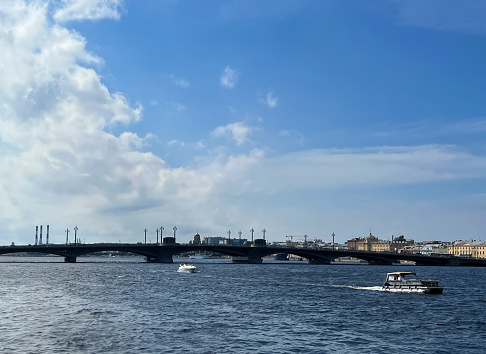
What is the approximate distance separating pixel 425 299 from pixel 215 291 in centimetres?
2872

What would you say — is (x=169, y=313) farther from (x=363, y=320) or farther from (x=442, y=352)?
(x=442, y=352)

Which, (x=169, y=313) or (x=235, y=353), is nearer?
(x=235, y=353)

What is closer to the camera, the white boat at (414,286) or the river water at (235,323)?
the river water at (235,323)

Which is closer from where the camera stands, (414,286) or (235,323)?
(235,323)

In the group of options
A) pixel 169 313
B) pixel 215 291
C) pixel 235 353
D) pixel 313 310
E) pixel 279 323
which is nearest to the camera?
pixel 235 353

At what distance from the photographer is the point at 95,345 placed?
35.7 metres

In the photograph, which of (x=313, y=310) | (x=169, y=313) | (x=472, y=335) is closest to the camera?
(x=472, y=335)

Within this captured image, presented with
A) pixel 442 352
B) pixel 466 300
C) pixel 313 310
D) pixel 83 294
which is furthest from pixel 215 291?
pixel 442 352

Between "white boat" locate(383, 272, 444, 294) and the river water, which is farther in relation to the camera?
"white boat" locate(383, 272, 444, 294)

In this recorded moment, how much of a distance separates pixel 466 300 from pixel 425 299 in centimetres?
549

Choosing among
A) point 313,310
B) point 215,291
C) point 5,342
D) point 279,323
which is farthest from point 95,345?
point 215,291

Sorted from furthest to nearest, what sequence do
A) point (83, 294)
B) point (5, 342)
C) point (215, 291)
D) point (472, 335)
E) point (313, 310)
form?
point (215, 291), point (83, 294), point (313, 310), point (472, 335), point (5, 342)

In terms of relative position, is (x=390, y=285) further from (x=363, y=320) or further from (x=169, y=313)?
(x=169, y=313)

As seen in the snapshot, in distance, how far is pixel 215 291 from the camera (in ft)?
265
